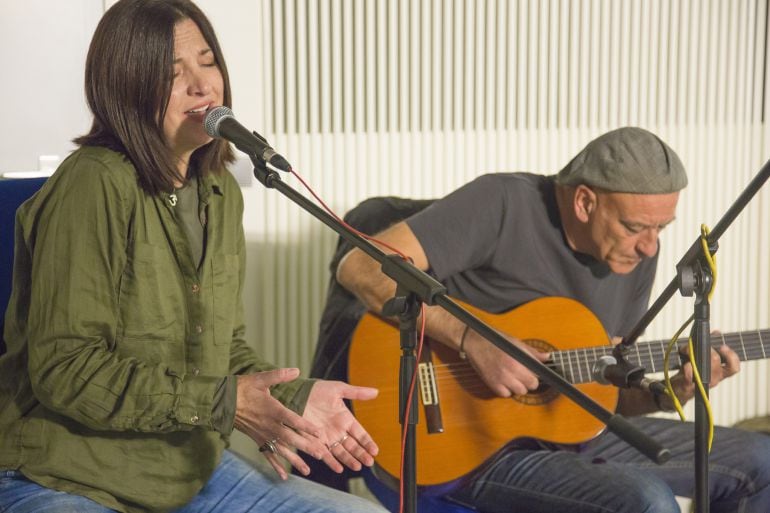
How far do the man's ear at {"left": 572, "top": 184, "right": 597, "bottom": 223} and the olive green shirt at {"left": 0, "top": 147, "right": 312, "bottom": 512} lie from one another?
3.24 ft

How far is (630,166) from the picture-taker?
238 cm

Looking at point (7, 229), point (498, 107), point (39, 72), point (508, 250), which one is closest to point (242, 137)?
point (7, 229)

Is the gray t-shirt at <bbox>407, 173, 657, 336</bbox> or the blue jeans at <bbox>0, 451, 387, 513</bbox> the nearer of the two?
the blue jeans at <bbox>0, 451, 387, 513</bbox>

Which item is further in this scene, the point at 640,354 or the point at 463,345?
the point at 640,354

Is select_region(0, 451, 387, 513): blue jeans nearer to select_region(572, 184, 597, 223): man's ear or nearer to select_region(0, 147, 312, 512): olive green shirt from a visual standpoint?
select_region(0, 147, 312, 512): olive green shirt

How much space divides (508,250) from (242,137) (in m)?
1.14

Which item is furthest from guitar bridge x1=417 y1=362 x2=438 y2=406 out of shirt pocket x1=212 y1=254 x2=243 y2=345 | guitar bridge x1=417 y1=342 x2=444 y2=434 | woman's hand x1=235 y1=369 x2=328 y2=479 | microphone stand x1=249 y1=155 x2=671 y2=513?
microphone stand x1=249 y1=155 x2=671 y2=513

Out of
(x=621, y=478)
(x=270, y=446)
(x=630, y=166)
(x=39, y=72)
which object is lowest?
(x=621, y=478)

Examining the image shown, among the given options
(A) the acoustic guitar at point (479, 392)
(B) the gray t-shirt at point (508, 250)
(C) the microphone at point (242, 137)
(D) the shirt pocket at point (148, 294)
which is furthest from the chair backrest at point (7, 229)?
(B) the gray t-shirt at point (508, 250)

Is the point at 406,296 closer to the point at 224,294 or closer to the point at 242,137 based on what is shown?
the point at 242,137


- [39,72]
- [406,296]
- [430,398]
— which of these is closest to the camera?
[406,296]

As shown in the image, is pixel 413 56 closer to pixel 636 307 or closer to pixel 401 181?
pixel 401 181

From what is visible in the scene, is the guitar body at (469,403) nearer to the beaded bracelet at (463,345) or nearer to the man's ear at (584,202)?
the beaded bracelet at (463,345)

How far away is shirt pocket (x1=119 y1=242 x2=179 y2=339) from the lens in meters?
1.65
